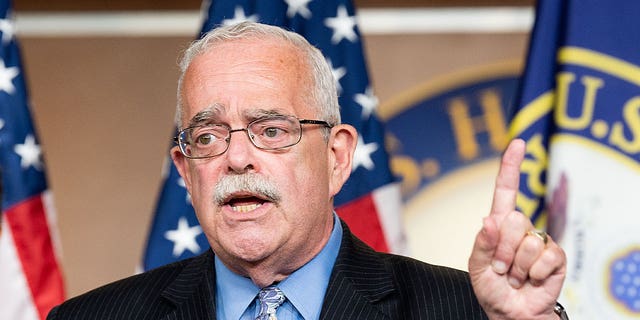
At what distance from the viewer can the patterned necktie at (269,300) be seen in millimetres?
2080

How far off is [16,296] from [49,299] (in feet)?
0.35

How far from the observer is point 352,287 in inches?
83.0

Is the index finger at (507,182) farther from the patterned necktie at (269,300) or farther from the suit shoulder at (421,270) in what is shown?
the patterned necktie at (269,300)

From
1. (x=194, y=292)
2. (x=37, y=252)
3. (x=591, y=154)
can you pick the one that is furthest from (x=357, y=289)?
(x=37, y=252)

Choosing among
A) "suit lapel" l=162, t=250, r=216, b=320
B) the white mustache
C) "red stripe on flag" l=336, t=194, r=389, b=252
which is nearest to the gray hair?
the white mustache

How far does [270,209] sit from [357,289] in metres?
0.27

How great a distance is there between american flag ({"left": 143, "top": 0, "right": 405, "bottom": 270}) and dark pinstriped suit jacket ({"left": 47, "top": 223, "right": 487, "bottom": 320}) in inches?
32.8

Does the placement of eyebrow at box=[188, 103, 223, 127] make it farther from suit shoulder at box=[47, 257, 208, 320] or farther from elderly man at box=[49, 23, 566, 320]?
suit shoulder at box=[47, 257, 208, 320]

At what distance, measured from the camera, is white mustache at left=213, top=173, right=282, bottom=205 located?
1.99 meters

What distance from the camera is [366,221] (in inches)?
126

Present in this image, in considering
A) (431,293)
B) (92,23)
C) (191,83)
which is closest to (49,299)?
(191,83)

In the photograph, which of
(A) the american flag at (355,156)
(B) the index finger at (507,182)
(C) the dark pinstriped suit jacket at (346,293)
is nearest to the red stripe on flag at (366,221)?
(A) the american flag at (355,156)

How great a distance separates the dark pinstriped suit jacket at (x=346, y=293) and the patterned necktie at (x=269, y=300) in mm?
78

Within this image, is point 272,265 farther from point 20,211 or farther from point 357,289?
point 20,211
